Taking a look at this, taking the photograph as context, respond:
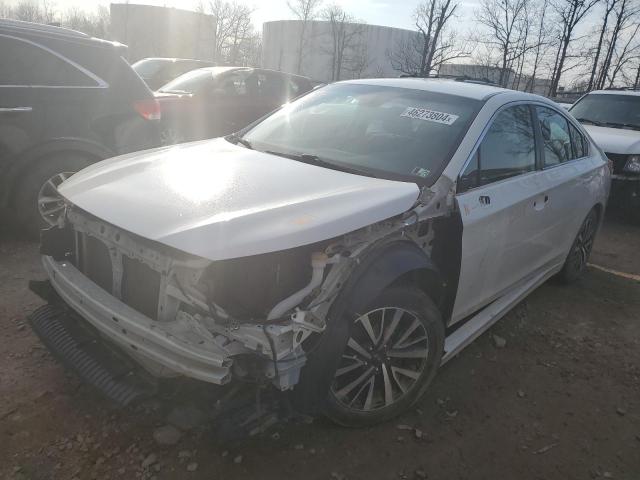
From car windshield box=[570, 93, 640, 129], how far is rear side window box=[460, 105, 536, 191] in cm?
567

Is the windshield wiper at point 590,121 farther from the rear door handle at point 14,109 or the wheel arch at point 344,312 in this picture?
the rear door handle at point 14,109

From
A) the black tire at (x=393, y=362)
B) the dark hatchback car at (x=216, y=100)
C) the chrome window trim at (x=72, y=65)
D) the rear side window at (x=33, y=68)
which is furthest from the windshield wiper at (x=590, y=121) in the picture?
the rear side window at (x=33, y=68)

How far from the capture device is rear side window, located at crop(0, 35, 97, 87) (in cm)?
434

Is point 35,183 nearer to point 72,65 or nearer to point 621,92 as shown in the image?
point 72,65

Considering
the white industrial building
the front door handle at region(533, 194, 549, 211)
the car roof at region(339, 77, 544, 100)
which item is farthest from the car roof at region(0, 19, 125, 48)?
the white industrial building

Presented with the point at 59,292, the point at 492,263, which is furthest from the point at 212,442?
the point at 492,263

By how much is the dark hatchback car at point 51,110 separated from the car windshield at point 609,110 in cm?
728

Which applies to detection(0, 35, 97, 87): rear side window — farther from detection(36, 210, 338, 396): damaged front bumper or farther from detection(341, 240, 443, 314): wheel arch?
detection(341, 240, 443, 314): wheel arch

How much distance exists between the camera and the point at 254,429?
2098 millimetres

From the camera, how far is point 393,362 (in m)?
2.58

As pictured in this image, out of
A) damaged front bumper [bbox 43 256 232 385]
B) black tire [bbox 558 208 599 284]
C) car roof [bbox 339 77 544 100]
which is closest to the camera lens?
damaged front bumper [bbox 43 256 232 385]

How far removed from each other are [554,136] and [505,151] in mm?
934

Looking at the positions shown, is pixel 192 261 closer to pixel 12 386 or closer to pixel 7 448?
pixel 7 448

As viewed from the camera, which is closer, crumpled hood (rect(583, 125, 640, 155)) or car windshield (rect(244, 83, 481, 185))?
car windshield (rect(244, 83, 481, 185))
